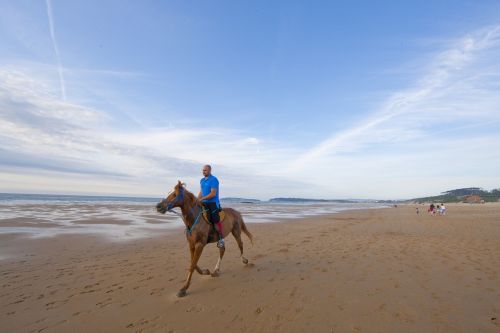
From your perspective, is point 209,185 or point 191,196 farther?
point 209,185

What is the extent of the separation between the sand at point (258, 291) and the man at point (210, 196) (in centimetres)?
140

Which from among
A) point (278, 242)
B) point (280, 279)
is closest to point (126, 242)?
point (278, 242)

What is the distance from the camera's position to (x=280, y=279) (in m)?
7.18

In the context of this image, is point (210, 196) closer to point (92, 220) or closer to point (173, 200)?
point (173, 200)

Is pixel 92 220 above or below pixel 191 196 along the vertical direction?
below

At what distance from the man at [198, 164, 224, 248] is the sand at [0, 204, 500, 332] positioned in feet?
4.61

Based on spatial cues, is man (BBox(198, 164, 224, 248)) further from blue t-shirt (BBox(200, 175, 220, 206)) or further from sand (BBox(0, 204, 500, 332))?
sand (BBox(0, 204, 500, 332))

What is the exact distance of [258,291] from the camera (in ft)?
20.8

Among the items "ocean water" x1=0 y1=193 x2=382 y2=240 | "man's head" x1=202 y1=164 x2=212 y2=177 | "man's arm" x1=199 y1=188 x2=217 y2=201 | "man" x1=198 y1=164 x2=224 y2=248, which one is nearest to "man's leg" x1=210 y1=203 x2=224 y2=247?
"man" x1=198 y1=164 x2=224 y2=248

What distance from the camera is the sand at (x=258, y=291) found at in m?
4.77

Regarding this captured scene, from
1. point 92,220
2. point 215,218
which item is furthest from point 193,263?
point 92,220

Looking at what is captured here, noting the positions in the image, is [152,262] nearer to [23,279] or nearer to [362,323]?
[23,279]

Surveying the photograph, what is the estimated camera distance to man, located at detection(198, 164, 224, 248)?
7398 millimetres

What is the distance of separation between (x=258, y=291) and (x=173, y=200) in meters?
2.72
